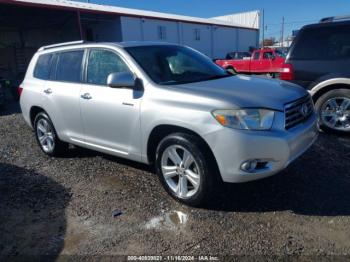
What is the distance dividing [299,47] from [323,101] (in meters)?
1.05

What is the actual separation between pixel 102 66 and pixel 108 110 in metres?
0.68

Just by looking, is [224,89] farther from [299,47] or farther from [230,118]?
[299,47]

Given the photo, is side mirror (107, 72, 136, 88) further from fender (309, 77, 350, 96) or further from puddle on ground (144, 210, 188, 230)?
fender (309, 77, 350, 96)

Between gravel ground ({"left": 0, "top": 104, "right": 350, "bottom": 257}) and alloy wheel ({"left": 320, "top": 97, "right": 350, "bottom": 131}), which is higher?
alloy wheel ({"left": 320, "top": 97, "right": 350, "bottom": 131})

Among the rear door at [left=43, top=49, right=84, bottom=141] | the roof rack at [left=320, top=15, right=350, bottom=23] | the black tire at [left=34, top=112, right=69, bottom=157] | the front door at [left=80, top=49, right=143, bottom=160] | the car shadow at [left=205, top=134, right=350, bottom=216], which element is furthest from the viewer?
the roof rack at [left=320, top=15, right=350, bottom=23]

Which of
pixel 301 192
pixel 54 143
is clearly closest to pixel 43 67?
pixel 54 143

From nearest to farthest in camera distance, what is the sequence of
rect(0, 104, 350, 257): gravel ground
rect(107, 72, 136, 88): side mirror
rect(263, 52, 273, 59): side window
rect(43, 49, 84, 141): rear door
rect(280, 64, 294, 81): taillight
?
rect(0, 104, 350, 257): gravel ground
rect(107, 72, 136, 88): side mirror
rect(43, 49, 84, 141): rear door
rect(280, 64, 294, 81): taillight
rect(263, 52, 273, 59): side window

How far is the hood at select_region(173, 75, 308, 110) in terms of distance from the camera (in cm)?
327

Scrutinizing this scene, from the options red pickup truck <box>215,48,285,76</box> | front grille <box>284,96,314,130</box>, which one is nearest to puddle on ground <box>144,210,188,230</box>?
front grille <box>284,96,314,130</box>

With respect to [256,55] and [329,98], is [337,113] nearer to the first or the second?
[329,98]

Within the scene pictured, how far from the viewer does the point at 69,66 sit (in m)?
4.94

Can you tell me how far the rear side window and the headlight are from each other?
3.23m

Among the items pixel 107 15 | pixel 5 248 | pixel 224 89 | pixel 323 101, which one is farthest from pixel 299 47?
pixel 107 15

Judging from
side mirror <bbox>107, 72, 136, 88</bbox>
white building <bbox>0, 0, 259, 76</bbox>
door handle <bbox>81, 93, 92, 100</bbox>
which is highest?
white building <bbox>0, 0, 259, 76</bbox>
